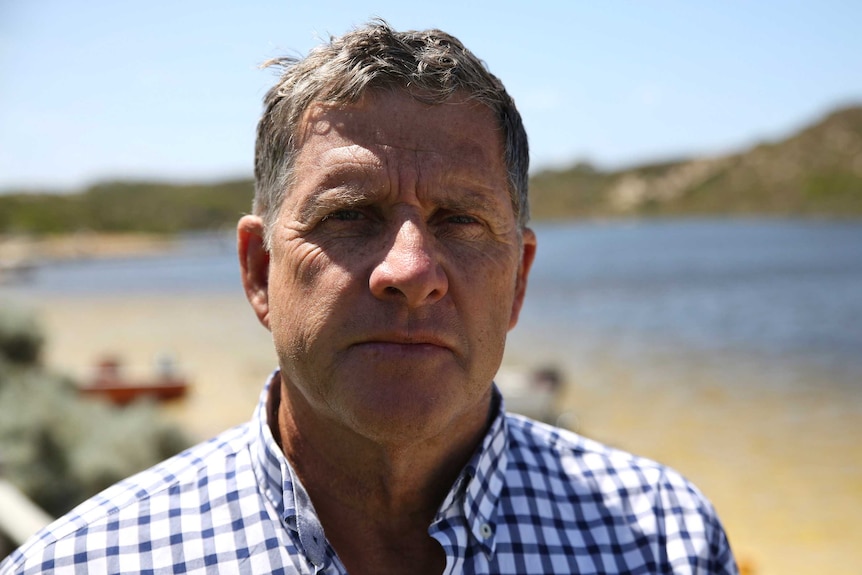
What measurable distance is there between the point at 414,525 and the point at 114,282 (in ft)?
169

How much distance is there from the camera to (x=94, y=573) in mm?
1453

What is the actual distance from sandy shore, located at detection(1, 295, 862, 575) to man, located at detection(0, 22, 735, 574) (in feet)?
18.9

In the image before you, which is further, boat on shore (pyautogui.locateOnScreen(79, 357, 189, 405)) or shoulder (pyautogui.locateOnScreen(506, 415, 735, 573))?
boat on shore (pyautogui.locateOnScreen(79, 357, 189, 405))

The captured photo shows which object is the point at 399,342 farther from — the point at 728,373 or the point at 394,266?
the point at 728,373

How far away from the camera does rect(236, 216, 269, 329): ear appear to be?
1.76 metres

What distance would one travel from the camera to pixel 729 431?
11.8m

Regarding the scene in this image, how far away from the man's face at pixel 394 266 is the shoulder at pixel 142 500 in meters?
0.24

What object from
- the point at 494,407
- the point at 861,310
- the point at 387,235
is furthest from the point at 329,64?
the point at 861,310

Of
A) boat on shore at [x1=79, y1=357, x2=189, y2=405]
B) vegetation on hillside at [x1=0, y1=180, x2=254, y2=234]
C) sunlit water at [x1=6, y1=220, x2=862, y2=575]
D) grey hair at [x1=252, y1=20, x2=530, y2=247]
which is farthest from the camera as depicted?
vegetation on hillside at [x1=0, y1=180, x2=254, y2=234]

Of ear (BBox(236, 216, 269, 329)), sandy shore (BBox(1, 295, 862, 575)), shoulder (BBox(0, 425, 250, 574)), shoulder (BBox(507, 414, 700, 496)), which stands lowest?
sandy shore (BBox(1, 295, 862, 575))

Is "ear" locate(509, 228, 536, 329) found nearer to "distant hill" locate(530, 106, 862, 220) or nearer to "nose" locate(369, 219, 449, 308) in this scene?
Result: "nose" locate(369, 219, 449, 308)

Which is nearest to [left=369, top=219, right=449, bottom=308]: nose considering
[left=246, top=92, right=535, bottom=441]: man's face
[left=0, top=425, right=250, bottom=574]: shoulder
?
[left=246, top=92, right=535, bottom=441]: man's face

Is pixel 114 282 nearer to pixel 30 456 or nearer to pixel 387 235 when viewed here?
pixel 30 456

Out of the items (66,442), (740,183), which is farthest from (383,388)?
(740,183)
